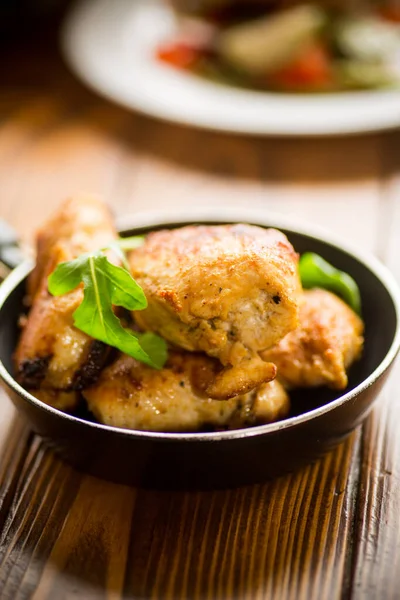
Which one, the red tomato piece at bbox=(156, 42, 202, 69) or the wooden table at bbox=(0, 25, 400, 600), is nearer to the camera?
the wooden table at bbox=(0, 25, 400, 600)

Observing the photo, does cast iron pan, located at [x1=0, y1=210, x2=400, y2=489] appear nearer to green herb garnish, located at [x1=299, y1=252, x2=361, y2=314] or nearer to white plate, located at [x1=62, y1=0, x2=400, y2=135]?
green herb garnish, located at [x1=299, y1=252, x2=361, y2=314]

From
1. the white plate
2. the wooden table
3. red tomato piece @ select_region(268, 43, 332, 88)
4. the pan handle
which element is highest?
red tomato piece @ select_region(268, 43, 332, 88)

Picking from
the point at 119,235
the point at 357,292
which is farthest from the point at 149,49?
the point at 357,292

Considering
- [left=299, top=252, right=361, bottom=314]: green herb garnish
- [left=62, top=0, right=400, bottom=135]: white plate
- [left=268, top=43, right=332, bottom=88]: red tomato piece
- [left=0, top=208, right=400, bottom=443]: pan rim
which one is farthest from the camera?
[left=268, top=43, right=332, bottom=88]: red tomato piece

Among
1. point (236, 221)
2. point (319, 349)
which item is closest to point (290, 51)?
point (236, 221)

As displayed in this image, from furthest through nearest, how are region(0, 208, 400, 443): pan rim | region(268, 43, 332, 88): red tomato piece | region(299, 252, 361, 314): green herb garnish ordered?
region(268, 43, 332, 88): red tomato piece → region(299, 252, 361, 314): green herb garnish → region(0, 208, 400, 443): pan rim

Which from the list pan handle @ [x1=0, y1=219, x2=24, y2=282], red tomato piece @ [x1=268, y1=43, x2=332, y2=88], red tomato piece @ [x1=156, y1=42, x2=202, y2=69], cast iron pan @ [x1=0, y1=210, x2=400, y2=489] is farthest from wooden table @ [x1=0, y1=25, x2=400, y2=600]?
red tomato piece @ [x1=156, y1=42, x2=202, y2=69]

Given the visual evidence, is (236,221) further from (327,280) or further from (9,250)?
(9,250)

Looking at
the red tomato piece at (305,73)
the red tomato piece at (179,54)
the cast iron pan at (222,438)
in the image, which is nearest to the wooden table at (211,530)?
the cast iron pan at (222,438)

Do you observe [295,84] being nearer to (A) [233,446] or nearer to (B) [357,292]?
(B) [357,292]
